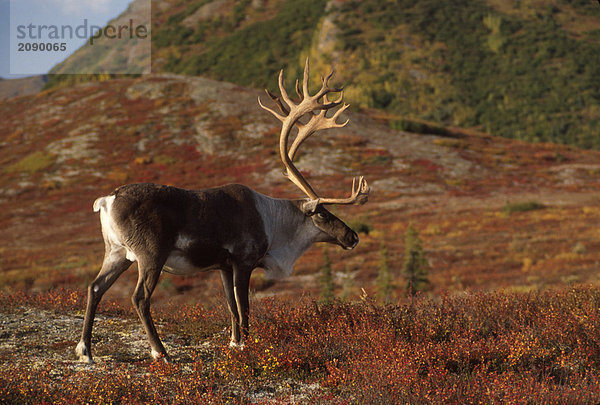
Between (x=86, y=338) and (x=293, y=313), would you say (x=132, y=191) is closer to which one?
(x=86, y=338)

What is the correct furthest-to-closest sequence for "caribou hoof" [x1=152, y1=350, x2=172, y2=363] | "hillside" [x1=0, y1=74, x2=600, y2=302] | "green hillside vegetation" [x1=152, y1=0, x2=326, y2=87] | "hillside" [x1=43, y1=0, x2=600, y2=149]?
"green hillside vegetation" [x1=152, y1=0, x2=326, y2=87] < "hillside" [x1=43, y1=0, x2=600, y2=149] < "hillside" [x1=0, y1=74, x2=600, y2=302] < "caribou hoof" [x1=152, y1=350, x2=172, y2=363]

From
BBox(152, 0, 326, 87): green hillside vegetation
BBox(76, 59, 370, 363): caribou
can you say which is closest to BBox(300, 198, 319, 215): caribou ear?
BBox(76, 59, 370, 363): caribou

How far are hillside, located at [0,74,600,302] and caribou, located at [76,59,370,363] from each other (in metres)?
6.76

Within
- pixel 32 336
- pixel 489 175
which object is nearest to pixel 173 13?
pixel 489 175

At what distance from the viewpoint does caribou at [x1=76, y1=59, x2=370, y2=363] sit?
5.64 metres

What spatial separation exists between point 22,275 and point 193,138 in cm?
2549

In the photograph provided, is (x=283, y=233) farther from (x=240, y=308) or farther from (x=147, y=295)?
(x=147, y=295)

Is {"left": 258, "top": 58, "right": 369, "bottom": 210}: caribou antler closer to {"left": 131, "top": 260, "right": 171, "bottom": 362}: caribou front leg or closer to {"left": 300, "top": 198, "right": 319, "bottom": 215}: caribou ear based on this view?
{"left": 300, "top": 198, "right": 319, "bottom": 215}: caribou ear

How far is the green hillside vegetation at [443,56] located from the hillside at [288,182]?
20269 mm

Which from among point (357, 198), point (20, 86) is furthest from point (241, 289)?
point (20, 86)

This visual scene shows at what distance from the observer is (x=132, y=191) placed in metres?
5.75

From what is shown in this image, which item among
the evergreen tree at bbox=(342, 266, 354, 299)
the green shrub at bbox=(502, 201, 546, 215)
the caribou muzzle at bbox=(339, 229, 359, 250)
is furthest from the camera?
the green shrub at bbox=(502, 201, 546, 215)

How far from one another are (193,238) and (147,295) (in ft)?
2.63

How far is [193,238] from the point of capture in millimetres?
5844
